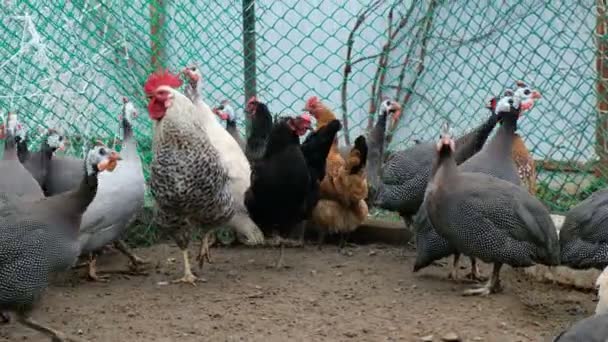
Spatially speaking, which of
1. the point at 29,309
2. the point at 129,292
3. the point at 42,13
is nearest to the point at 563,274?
the point at 129,292

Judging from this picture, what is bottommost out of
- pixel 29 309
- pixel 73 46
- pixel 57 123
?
pixel 29 309

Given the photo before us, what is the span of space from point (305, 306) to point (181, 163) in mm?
967

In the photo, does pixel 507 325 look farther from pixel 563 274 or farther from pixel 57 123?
pixel 57 123

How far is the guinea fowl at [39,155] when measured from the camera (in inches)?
217

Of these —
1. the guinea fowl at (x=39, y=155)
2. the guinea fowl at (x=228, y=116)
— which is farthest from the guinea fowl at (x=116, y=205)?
the guinea fowl at (x=228, y=116)

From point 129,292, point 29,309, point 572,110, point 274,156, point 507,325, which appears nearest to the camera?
point 29,309

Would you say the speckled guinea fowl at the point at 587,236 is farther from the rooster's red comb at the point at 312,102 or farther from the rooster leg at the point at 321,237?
the rooster's red comb at the point at 312,102

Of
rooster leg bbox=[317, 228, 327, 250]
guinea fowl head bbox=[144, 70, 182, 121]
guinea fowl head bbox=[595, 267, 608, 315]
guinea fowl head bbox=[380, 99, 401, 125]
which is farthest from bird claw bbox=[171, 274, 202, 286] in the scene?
guinea fowl head bbox=[595, 267, 608, 315]

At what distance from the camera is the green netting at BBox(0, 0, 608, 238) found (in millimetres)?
5617

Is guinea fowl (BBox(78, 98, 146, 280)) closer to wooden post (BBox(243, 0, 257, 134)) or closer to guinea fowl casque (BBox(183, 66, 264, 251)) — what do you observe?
guinea fowl casque (BBox(183, 66, 264, 251))

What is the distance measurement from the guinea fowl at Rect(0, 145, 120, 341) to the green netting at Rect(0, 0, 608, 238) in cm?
126

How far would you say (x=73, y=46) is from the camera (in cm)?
559

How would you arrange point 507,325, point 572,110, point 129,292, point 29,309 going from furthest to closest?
point 572,110
point 129,292
point 507,325
point 29,309

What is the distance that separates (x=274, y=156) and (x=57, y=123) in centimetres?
126
